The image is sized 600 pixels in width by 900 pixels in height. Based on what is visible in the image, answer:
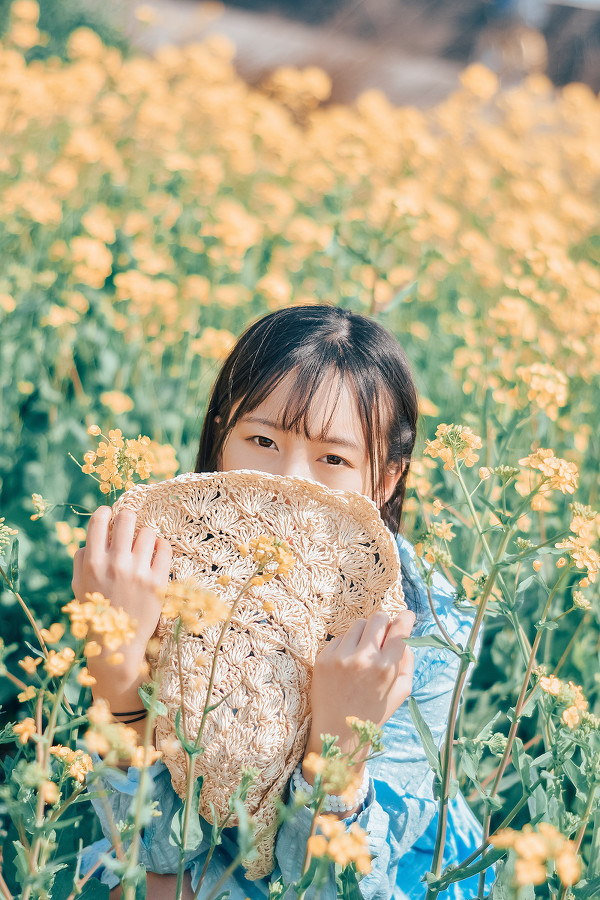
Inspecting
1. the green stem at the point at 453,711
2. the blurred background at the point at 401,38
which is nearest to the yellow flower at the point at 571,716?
the green stem at the point at 453,711

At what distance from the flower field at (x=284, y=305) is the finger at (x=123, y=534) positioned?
0.06m

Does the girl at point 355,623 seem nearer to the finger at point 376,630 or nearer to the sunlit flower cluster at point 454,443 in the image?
the finger at point 376,630

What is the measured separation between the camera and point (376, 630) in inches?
39.3

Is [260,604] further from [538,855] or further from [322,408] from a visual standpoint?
[538,855]

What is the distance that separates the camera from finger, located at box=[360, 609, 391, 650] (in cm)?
99

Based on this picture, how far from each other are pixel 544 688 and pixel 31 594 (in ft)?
3.81

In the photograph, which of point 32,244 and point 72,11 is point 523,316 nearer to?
point 32,244

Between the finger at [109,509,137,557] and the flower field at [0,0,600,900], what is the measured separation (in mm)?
57

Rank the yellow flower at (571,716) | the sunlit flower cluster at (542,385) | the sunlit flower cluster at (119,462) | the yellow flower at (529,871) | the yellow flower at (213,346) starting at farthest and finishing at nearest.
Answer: the yellow flower at (213,346) → the sunlit flower cluster at (542,385) → the sunlit flower cluster at (119,462) → the yellow flower at (571,716) → the yellow flower at (529,871)

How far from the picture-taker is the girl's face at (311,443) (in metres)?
1.29

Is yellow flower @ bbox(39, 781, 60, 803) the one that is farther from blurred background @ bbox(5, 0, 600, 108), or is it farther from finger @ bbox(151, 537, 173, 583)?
blurred background @ bbox(5, 0, 600, 108)

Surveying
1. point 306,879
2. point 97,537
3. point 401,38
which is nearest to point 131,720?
point 97,537

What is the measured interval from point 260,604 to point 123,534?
0.21m

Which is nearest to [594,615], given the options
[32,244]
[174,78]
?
[32,244]
